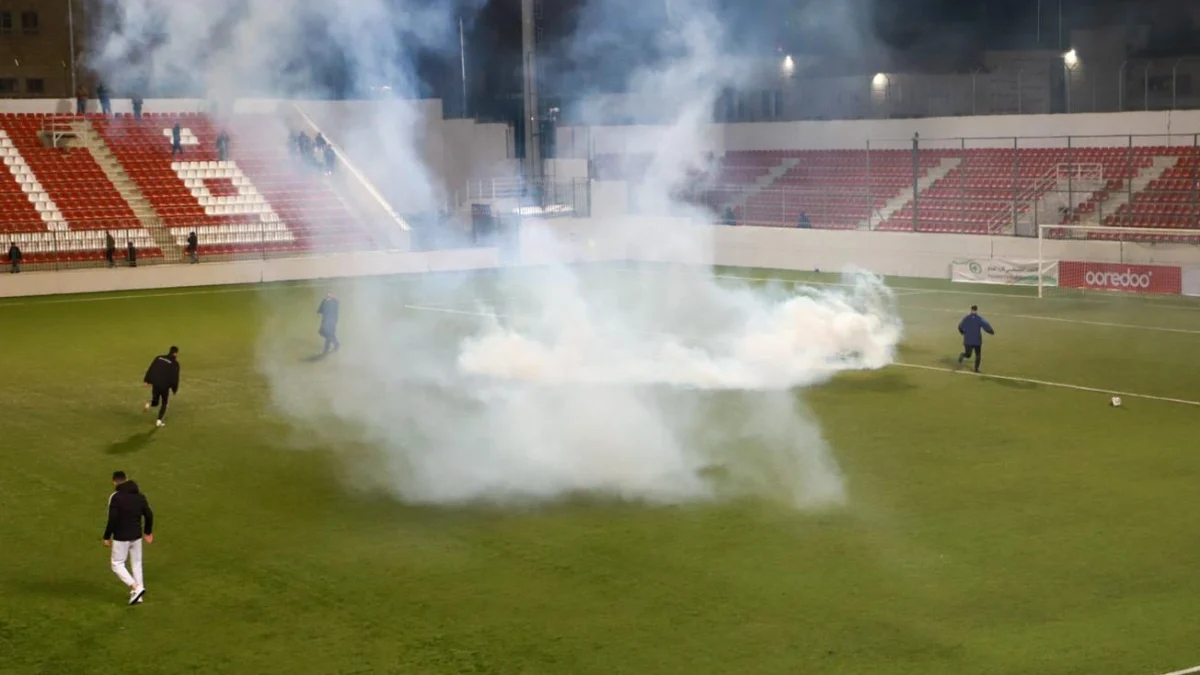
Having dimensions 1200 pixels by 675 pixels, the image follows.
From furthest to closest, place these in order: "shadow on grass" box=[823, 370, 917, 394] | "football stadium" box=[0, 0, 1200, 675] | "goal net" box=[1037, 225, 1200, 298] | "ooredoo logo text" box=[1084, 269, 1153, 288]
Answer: "ooredoo logo text" box=[1084, 269, 1153, 288]
"goal net" box=[1037, 225, 1200, 298]
"shadow on grass" box=[823, 370, 917, 394]
"football stadium" box=[0, 0, 1200, 675]

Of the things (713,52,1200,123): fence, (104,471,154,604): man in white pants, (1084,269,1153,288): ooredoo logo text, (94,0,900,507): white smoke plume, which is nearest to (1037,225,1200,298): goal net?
(1084,269,1153,288): ooredoo logo text

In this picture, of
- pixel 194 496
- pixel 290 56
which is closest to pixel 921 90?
pixel 290 56

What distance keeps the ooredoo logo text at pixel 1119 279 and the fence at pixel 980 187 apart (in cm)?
340

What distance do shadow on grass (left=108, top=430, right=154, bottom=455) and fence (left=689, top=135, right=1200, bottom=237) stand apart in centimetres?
2626

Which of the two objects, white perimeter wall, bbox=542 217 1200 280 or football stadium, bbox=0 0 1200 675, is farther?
white perimeter wall, bbox=542 217 1200 280

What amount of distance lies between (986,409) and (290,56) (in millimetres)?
22497

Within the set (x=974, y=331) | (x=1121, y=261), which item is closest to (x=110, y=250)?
(x=974, y=331)

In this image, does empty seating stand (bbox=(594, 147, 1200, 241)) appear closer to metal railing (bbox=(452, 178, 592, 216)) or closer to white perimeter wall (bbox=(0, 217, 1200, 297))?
metal railing (bbox=(452, 178, 592, 216))

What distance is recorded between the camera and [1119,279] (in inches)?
1357

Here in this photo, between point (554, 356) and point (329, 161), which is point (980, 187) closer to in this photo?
point (329, 161)

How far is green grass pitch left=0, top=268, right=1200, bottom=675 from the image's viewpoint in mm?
10680

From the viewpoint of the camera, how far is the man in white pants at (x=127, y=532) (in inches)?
469

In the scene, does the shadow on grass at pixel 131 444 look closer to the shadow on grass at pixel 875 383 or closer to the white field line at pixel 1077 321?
the shadow on grass at pixel 875 383

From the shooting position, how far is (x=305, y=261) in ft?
134
